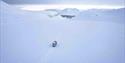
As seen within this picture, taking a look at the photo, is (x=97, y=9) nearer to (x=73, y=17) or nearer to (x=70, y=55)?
(x=73, y=17)

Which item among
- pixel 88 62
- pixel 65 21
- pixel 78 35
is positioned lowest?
pixel 88 62

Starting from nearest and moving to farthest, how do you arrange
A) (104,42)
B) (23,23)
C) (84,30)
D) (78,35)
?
(23,23) < (104,42) < (78,35) < (84,30)

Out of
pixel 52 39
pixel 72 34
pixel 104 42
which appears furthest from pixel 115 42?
pixel 52 39

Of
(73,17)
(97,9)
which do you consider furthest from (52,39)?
(97,9)

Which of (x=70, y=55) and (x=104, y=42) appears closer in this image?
(x=70, y=55)

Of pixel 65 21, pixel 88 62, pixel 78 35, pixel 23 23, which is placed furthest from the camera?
pixel 65 21

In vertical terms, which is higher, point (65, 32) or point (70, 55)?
point (65, 32)
